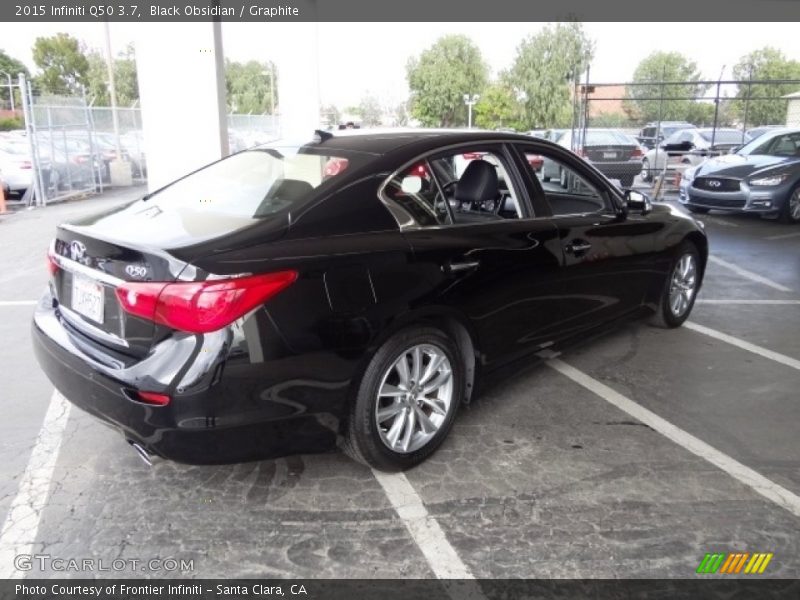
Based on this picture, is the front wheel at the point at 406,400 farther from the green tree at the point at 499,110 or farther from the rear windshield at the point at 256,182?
the green tree at the point at 499,110

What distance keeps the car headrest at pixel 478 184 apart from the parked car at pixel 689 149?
12056 mm

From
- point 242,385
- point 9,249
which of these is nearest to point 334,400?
point 242,385

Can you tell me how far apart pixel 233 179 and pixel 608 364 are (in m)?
2.80

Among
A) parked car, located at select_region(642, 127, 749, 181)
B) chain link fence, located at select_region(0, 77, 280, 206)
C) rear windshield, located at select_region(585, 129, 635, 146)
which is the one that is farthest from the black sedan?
rear windshield, located at select_region(585, 129, 635, 146)

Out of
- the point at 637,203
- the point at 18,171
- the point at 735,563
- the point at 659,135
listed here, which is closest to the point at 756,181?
the point at 659,135

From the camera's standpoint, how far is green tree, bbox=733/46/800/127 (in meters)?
37.8

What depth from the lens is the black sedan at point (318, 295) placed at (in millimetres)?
2490

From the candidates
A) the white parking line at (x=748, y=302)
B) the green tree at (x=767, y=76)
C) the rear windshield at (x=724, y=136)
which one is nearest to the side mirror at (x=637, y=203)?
the white parking line at (x=748, y=302)

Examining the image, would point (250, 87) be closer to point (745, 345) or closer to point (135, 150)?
point (135, 150)

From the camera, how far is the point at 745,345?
504 centimetres

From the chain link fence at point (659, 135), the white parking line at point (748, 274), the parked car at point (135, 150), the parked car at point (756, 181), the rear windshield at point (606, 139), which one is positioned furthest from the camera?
the parked car at point (135, 150)

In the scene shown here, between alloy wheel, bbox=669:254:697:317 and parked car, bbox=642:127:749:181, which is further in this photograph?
parked car, bbox=642:127:749:181

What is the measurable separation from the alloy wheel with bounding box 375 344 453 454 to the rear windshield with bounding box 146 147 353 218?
900 millimetres

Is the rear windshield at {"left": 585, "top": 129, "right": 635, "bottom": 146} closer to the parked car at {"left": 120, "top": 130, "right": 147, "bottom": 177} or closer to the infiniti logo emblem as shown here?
the parked car at {"left": 120, "top": 130, "right": 147, "bottom": 177}
